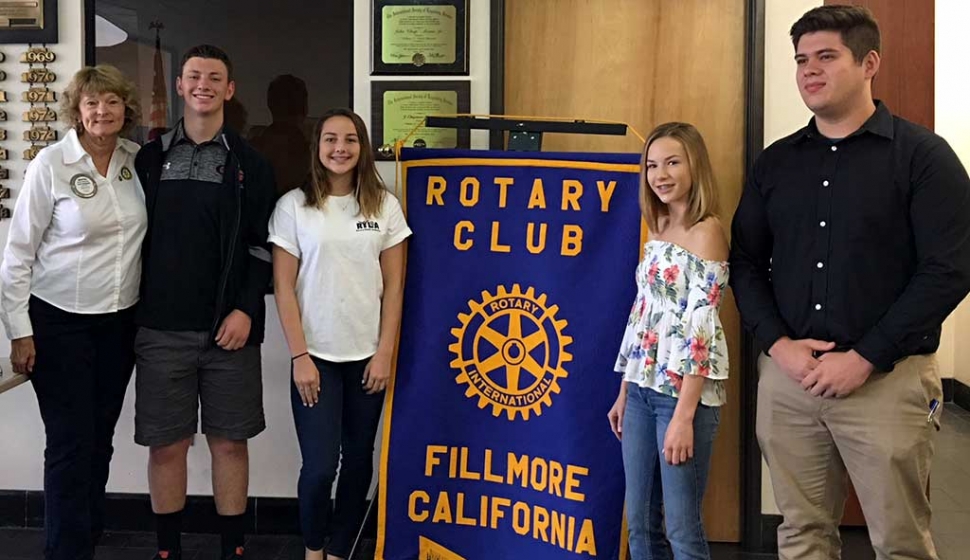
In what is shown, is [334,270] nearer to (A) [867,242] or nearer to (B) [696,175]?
(B) [696,175]

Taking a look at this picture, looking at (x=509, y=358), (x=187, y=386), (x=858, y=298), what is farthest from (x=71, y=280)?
(x=858, y=298)

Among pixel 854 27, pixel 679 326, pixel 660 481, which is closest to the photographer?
pixel 854 27

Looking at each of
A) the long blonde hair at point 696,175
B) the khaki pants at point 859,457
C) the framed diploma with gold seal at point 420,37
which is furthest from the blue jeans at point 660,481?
the framed diploma with gold seal at point 420,37

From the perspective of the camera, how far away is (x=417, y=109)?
266cm

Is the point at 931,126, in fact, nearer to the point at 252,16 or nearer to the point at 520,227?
the point at 520,227

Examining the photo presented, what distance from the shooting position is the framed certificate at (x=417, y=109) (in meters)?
2.65

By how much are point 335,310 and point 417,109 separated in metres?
0.82

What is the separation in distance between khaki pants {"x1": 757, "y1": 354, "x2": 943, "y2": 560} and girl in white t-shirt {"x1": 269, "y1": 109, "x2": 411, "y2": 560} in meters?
1.08

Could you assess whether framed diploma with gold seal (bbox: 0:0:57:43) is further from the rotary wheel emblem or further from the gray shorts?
the rotary wheel emblem

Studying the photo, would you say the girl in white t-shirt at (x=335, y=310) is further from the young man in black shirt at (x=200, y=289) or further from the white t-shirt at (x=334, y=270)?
the young man in black shirt at (x=200, y=289)

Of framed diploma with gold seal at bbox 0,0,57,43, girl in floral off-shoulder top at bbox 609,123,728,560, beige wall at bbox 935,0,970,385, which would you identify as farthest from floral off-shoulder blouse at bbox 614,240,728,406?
beige wall at bbox 935,0,970,385

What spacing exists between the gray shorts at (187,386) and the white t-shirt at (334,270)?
25cm

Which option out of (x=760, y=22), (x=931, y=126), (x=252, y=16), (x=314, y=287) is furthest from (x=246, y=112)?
(x=931, y=126)

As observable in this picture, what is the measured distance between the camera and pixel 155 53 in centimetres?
277
